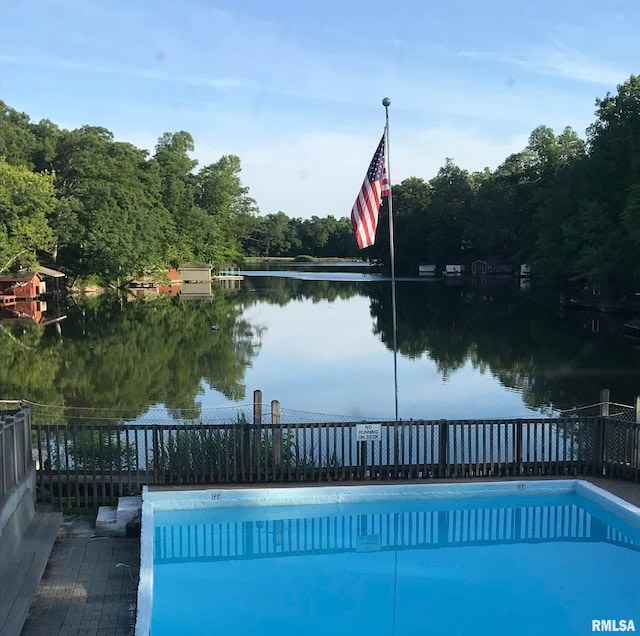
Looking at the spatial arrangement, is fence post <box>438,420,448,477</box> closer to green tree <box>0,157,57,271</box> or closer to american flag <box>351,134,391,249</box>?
american flag <box>351,134,391,249</box>

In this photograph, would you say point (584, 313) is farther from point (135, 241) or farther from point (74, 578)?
point (74, 578)

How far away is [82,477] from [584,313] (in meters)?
47.7

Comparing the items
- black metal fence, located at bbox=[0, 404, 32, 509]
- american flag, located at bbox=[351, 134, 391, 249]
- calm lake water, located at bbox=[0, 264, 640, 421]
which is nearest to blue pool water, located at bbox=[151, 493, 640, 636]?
black metal fence, located at bbox=[0, 404, 32, 509]

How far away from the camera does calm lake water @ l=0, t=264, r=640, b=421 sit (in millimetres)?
21609

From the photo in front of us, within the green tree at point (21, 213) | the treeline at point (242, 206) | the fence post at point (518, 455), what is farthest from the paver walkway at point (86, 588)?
the green tree at point (21, 213)

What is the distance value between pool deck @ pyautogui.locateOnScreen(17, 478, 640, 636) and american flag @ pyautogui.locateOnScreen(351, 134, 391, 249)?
720cm

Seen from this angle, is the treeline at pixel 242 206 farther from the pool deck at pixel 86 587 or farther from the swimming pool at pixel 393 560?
the pool deck at pixel 86 587

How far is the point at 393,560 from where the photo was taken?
1009 cm

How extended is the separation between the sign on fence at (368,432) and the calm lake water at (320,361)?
2490mm

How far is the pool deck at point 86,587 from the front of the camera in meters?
6.98

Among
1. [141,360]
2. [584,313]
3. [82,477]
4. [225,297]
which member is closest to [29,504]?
[82,477]

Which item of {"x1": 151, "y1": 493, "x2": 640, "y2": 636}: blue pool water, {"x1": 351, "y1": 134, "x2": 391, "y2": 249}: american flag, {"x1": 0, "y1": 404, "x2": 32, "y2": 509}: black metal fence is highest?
{"x1": 351, "y1": 134, "x2": 391, "y2": 249}: american flag

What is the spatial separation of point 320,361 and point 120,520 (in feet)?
68.9

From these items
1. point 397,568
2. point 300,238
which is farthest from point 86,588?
point 300,238
